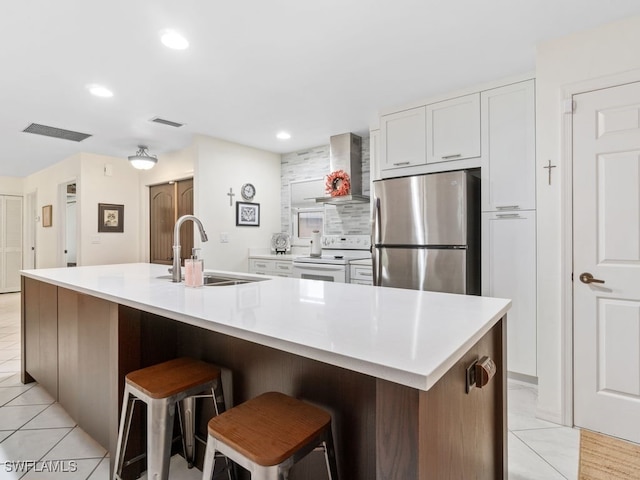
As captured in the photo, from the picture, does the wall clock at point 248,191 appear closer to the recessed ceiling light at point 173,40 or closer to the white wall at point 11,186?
the recessed ceiling light at point 173,40

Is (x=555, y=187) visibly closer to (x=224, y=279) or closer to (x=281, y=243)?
(x=224, y=279)

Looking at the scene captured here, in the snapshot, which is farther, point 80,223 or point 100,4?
point 80,223

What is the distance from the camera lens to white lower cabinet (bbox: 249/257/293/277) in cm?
444

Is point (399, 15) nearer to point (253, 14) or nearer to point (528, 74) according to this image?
point (253, 14)

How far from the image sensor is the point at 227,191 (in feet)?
15.0

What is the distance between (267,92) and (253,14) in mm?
1054

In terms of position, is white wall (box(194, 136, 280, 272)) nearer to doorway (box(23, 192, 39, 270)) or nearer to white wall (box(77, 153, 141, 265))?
white wall (box(77, 153, 141, 265))

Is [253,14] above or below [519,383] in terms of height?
above

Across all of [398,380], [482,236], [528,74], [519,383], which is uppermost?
[528,74]

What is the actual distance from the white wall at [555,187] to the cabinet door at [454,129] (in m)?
0.68

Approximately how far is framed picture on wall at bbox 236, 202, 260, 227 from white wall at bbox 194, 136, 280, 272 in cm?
6

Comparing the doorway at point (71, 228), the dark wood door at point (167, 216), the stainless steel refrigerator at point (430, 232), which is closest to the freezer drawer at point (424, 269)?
the stainless steel refrigerator at point (430, 232)

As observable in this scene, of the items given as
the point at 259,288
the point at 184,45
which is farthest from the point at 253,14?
the point at 259,288

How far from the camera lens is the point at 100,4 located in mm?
1886
